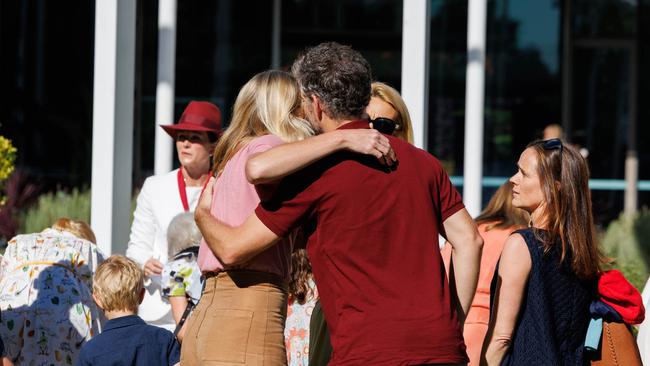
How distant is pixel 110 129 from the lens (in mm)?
6715

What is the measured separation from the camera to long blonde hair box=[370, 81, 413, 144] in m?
4.57

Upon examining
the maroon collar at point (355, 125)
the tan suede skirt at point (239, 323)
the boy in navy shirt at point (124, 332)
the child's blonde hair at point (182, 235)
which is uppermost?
the maroon collar at point (355, 125)

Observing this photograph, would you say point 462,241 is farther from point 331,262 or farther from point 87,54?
point 87,54

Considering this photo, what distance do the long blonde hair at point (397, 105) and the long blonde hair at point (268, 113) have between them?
0.91 metres

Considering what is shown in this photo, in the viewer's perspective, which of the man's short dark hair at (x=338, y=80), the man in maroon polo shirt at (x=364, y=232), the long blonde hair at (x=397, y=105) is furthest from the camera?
the long blonde hair at (x=397, y=105)

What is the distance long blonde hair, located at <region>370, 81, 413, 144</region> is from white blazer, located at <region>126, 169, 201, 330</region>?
1590 millimetres

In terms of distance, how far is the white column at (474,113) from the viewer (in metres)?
7.16

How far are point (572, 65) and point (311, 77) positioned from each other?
1098cm

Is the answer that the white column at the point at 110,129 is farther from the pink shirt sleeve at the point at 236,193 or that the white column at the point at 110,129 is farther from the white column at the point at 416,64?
the pink shirt sleeve at the point at 236,193

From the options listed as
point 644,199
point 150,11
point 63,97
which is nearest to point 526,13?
point 644,199

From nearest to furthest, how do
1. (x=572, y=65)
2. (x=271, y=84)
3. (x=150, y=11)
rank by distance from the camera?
1. (x=271, y=84)
2. (x=150, y=11)
3. (x=572, y=65)

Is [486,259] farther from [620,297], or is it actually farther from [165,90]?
[165,90]

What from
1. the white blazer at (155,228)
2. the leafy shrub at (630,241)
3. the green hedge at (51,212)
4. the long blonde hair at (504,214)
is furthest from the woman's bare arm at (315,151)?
the green hedge at (51,212)

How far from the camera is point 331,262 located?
3143 mm
